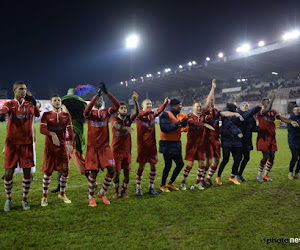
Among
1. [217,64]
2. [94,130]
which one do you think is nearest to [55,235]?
[94,130]

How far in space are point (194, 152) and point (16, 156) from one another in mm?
3688

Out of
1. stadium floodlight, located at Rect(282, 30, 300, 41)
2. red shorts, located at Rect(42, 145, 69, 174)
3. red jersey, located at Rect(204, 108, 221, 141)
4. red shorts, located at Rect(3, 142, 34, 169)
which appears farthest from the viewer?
stadium floodlight, located at Rect(282, 30, 300, 41)

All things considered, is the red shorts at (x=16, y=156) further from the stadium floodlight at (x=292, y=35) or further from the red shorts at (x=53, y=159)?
the stadium floodlight at (x=292, y=35)

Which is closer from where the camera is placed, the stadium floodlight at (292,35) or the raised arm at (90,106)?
the raised arm at (90,106)

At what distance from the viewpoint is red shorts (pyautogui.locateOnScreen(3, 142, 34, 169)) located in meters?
4.95

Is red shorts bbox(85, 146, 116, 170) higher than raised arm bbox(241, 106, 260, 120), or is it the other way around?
raised arm bbox(241, 106, 260, 120)

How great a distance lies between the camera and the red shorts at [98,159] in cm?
531

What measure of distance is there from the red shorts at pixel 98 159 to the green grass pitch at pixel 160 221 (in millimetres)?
744

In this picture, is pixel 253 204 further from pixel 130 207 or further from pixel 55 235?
pixel 55 235

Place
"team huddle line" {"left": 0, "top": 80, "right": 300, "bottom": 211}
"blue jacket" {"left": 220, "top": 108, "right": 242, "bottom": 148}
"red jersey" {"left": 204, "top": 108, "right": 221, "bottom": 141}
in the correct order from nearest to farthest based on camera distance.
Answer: "team huddle line" {"left": 0, "top": 80, "right": 300, "bottom": 211} < "red jersey" {"left": 204, "top": 108, "right": 221, "bottom": 141} < "blue jacket" {"left": 220, "top": 108, "right": 242, "bottom": 148}

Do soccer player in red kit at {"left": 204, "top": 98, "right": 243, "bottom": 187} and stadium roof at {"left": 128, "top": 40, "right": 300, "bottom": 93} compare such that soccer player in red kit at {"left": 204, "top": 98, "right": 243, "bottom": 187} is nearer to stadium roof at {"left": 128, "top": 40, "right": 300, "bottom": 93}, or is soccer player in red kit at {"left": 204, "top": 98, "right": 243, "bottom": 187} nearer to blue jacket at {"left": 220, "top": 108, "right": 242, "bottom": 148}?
blue jacket at {"left": 220, "top": 108, "right": 242, "bottom": 148}

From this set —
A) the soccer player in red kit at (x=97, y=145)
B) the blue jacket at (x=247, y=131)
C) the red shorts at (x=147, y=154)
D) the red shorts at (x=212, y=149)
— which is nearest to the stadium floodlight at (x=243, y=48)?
the blue jacket at (x=247, y=131)

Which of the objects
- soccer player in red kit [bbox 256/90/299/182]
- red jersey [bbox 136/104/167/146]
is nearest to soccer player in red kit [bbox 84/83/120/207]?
red jersey [bbox 136/104/167/146]

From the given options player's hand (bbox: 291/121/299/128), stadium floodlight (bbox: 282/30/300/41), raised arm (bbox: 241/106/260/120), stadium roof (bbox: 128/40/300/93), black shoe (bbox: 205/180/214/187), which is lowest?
black shoe (bbox: 205/180/214/187)
